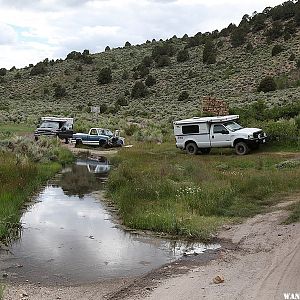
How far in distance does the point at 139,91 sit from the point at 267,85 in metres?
20.7

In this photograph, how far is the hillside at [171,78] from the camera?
59.8 m

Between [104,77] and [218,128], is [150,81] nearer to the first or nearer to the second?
[104,77]

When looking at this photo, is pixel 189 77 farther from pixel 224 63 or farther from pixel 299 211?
pixel 299 211

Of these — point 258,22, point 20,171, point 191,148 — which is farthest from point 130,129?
point 258,22

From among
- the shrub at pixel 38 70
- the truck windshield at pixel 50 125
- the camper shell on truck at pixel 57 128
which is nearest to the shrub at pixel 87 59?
the shrub at pixel 38 70

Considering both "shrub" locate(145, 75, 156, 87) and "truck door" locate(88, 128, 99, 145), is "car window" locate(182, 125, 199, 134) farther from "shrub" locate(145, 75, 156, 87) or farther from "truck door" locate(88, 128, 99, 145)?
"shrub" locate(145, 75, 156, 87)

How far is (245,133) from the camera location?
94.7ft

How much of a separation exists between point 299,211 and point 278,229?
155 centimetres

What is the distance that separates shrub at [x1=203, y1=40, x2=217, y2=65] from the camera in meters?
80.4

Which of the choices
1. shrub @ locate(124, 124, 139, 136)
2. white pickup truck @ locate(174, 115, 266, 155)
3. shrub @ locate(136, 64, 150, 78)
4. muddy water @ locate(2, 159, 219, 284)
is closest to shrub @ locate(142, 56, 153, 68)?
shrub @ locate(136, 64, 150, 78)

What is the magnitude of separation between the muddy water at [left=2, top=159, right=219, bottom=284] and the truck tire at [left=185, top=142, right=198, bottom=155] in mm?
13674

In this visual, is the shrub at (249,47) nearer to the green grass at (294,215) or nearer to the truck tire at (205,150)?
the truck tire at (205,150)

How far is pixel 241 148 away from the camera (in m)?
29.1

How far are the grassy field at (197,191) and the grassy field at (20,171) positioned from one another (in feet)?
9.68
